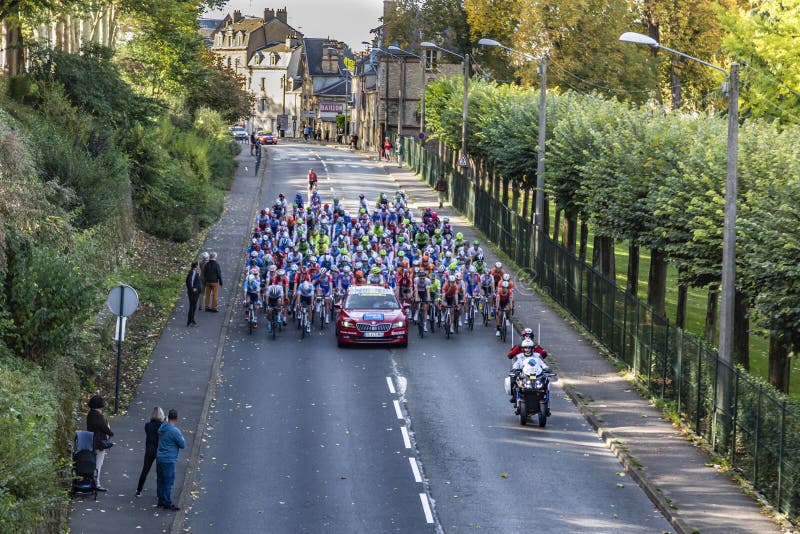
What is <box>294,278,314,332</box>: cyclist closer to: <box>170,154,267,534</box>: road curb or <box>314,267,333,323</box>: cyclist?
<box>314,267,333,323</box>: cyclist

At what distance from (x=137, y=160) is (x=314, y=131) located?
97193 millimetres

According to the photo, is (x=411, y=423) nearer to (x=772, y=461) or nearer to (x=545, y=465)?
(x=545, y=465)

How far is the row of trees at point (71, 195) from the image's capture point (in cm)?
1592

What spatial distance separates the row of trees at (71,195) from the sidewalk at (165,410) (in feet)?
2.72

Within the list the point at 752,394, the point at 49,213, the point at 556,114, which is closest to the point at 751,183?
the point at 752,394

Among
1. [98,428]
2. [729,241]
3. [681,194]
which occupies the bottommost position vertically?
[98,428]

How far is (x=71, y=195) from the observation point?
1028 inches

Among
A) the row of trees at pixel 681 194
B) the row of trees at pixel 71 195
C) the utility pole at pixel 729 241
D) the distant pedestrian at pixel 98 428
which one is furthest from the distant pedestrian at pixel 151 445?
the row of trees at pixel 681 194

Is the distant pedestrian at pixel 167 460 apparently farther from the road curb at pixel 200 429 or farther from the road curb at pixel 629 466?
the road curb at pixel 629 466

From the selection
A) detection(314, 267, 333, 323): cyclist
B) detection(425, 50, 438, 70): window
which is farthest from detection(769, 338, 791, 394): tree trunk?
detection(425, 50, 438, 70): window

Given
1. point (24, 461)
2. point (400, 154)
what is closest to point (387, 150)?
point (400, 154)

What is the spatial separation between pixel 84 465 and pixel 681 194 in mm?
14848

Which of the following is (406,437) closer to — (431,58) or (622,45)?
(622,45)

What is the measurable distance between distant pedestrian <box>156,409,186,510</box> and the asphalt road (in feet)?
1.82
